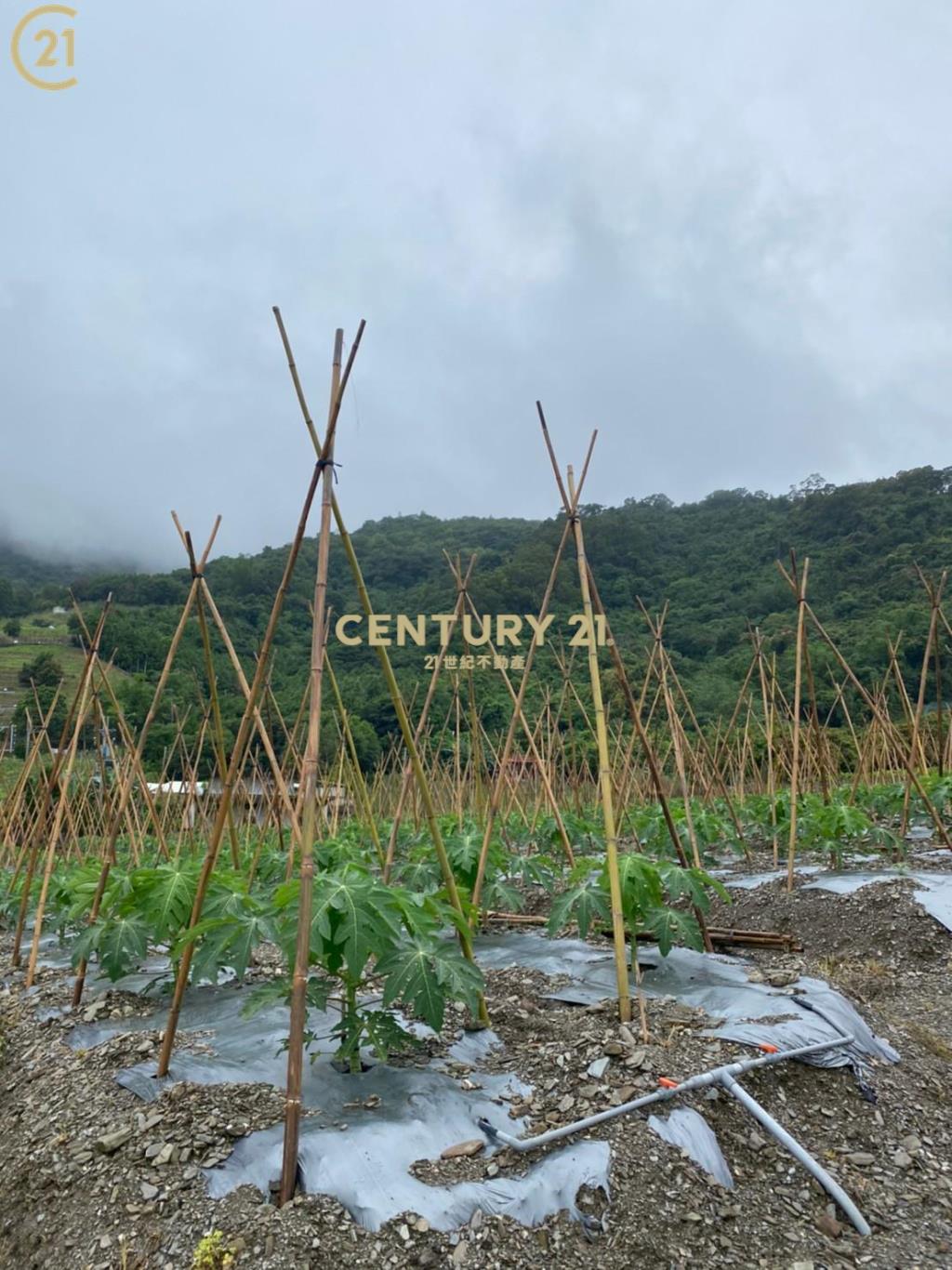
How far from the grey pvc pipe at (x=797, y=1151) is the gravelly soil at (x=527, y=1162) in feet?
0.13

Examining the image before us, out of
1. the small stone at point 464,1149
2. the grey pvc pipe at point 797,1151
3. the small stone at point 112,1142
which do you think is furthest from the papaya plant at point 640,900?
the small stone at point 112,1142

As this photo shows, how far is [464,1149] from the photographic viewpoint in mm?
2758

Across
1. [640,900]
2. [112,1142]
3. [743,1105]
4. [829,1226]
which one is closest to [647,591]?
[640,900]

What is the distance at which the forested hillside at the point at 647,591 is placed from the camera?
2570cm

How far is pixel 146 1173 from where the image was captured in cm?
269

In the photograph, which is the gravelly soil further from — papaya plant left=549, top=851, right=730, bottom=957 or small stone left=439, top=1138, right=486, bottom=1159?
papaya plant left=549, top=851, right=730, bottom=957

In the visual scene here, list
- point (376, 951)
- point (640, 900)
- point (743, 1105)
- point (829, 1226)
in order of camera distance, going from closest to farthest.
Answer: point (829, 1226) < point (376, 951) < point (743, 1105) < point (640, 900)

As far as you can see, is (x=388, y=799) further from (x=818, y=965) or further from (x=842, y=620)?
(x=842, y=620)

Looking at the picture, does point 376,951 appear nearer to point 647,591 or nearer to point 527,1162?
point 527,1162

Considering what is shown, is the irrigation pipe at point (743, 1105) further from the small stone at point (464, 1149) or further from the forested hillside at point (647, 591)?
the forested hillside at point (647, 591)

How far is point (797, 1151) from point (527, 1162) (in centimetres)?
99

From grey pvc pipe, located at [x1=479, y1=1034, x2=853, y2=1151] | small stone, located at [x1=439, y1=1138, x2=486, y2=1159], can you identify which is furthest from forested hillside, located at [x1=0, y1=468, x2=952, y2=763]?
small stone, located at [x1=439, y1=1138, x2=486, y2=1159]

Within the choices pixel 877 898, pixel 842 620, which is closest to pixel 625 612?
pixel 842 620

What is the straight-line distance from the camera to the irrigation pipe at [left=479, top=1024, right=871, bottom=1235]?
2734 millimetres
